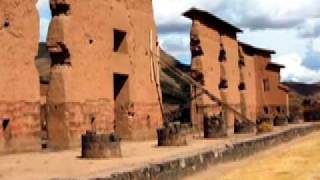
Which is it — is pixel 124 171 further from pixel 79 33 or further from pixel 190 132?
pixel 190 132

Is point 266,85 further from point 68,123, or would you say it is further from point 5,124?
point 5,124

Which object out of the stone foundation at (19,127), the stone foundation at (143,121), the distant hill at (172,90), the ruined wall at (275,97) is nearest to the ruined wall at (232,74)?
the distant hill at (172,90)

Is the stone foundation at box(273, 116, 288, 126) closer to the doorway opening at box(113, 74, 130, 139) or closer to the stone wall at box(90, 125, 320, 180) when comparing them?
the stone wall at box(90, 125, 320, 180)

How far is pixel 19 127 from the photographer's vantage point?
59.6ft

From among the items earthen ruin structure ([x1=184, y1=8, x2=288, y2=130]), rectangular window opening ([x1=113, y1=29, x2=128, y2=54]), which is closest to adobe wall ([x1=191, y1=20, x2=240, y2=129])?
earthen ruin structure ([x1=184, y1=8, x2=288, y2=130])

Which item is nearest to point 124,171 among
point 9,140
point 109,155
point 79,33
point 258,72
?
point 109,155

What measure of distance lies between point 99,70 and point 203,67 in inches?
388

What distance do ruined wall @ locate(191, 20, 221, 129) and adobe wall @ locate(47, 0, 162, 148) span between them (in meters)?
3.51

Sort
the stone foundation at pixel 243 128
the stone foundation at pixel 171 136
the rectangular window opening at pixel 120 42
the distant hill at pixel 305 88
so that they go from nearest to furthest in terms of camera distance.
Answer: the stone foundation at pixel 171 136 < the rectangular window opening at pixel 120 42 < the stone foundation at pixel 243 128 < the distant hill at pixel 305 88

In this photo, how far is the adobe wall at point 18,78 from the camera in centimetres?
1764

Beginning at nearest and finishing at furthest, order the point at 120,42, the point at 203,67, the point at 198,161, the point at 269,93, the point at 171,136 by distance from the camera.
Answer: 1. the point at 198,161
2. the point at 171,136
3. the point at 120,42
4. the point at 203,67
5. the point at 269,93

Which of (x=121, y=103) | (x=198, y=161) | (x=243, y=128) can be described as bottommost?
(x=198, y=161)

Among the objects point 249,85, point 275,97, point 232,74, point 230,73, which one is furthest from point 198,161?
point 275,97

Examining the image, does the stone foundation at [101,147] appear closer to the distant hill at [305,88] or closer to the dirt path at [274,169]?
the dirt path at [274,169]
